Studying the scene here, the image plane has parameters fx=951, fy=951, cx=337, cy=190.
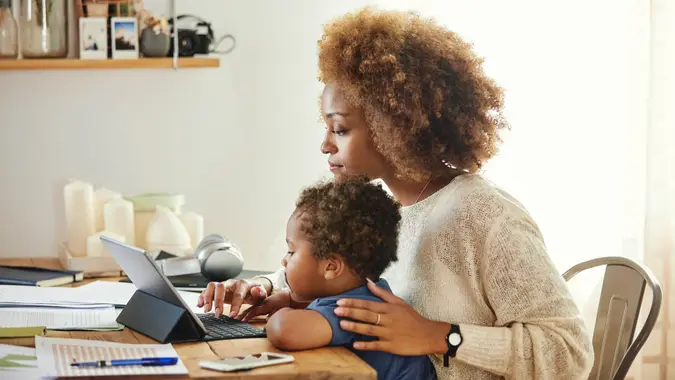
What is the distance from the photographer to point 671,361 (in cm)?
312

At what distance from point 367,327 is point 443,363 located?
0.65 feet

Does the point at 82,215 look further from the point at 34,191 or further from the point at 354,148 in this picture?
the point at 354,148

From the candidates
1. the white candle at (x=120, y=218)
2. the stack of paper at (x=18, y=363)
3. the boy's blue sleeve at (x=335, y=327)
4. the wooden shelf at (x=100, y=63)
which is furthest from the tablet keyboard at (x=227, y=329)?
the wooden shelf at (x=100, y=63)

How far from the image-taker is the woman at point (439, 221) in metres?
1.54

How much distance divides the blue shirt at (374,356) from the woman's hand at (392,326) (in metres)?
0.02

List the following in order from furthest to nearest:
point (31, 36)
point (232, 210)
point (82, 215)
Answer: point (232, 210) < point (31, 36) < point (82, 215)

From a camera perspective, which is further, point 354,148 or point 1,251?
point 1,251

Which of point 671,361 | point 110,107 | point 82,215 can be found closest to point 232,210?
point 110,107

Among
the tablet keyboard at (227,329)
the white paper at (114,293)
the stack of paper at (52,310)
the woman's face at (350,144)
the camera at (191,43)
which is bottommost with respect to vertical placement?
the white paper at (114,293)

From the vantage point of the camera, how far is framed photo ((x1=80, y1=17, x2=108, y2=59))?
300 centimetres

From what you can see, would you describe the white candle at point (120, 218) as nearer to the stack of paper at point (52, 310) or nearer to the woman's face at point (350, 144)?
the stack of paper at point (52, 310)

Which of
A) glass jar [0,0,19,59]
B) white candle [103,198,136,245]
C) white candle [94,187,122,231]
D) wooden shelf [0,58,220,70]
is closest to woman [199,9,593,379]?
white candle [103,198,136,245]

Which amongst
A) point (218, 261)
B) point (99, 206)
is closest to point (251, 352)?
point (218, 261)

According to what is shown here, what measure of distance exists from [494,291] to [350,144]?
401 millimetres
